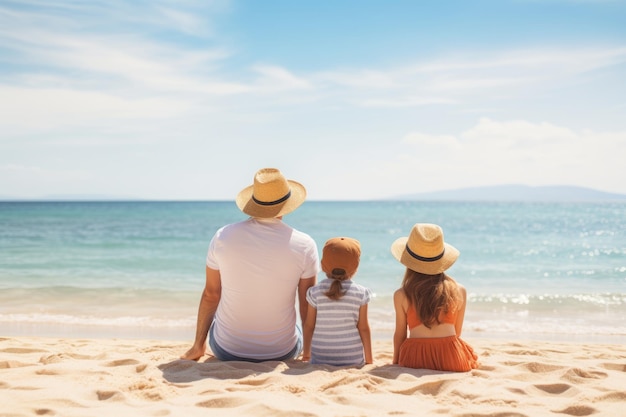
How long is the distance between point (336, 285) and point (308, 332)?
49 centimetres

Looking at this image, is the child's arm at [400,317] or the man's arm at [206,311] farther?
the man's arm at [206,311]

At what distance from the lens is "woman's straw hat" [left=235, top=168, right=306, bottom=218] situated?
4.09m

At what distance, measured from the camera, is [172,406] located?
126 inches

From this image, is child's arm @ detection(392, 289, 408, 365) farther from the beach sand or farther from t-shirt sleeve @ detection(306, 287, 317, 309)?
t-shirt sleeve @ detection(306, 287, 317, 309)

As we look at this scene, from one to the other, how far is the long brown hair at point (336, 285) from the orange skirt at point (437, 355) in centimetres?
65

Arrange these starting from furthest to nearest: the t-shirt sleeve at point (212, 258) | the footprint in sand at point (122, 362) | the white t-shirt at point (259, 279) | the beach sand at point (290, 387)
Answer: the footprint in sand at point (122, 362)
the t-shirt sleeve at point (212, 258)
the white t-shirt at point (259, 279)
the beach sand at point (290, 387)

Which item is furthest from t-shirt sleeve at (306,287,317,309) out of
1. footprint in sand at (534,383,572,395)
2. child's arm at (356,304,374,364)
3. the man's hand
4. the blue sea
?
the blue sea

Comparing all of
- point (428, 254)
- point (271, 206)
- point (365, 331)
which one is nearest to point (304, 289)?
point (365, 331)

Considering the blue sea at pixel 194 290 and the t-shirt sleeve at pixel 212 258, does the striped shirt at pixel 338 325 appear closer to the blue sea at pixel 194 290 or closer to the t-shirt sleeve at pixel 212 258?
the t-shirt sleeve at pixel 212 258

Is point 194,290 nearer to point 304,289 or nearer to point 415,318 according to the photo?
point 304,289

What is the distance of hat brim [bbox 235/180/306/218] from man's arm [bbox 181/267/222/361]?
574 mm

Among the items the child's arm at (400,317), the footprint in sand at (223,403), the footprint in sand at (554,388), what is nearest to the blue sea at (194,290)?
the child's arm at (400,317)

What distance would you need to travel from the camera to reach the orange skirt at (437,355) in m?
4.09

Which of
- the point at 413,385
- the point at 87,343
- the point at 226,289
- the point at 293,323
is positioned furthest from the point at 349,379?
the point at 87,343
